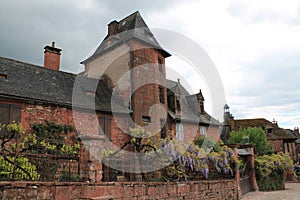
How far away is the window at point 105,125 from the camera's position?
1434cm

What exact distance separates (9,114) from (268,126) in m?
31.5

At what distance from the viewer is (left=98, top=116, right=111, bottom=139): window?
14344 mm

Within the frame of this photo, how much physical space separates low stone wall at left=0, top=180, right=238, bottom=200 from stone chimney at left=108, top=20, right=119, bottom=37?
12819 millimetres

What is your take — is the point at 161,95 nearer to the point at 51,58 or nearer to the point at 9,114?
the point at 51,58

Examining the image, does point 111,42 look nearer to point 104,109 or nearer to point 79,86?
point 79,86

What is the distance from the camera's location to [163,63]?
62.0ft

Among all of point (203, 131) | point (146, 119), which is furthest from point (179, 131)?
point (146, 119)

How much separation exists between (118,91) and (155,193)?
31.4ft

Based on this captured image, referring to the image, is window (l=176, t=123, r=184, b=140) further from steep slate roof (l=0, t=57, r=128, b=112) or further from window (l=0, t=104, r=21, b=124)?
window (l=0, t=104, r=21, b=124)

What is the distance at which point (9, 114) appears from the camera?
1135 cm

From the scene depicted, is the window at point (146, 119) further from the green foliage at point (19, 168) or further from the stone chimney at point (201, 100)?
the green foliage at point (19, 168)

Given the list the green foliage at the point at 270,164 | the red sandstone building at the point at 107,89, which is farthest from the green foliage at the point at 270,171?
the red sandstone building at the point at 107,89

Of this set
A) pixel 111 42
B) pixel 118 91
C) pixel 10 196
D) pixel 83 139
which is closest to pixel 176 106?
pixel 118 91

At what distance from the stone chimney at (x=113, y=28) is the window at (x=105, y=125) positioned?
7.50 metres
